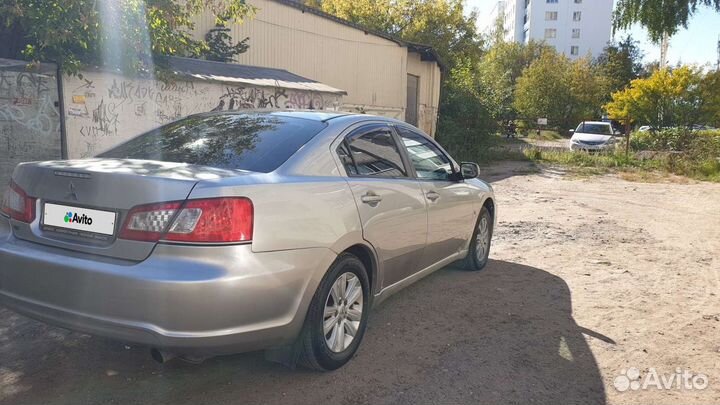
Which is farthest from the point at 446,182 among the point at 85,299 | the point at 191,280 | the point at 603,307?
the point at 85,299

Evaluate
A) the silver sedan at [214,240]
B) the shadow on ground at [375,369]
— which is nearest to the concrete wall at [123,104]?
the shadow on ground at [375,369]

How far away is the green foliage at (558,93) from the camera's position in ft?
128

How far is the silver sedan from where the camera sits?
8.40ft

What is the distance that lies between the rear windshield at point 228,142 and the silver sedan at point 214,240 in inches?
0.6

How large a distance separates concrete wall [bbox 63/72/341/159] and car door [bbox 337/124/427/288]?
4841mm

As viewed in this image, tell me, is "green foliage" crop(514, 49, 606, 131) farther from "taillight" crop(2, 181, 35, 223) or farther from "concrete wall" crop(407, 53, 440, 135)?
"taillight" crop(2, 181, 35, 223)

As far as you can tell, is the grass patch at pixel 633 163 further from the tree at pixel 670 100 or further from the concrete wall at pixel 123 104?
the concrete wall at pixel 123 104

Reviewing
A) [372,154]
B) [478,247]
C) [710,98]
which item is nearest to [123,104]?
[372,154]

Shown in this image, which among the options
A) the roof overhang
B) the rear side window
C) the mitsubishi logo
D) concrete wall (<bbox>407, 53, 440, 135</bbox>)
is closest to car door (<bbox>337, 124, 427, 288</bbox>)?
the rear side window

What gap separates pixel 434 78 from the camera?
20422mm

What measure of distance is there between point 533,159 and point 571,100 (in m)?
21.8

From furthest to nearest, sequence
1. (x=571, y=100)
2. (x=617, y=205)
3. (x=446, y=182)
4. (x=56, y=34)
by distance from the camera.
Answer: (x=571, y=100)
(x=617, y=205)
(x=56, y=34)
(x=446, y=182)

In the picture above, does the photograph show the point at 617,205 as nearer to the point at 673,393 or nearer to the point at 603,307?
the point at 603,307

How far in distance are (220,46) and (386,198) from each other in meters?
8.97
